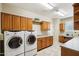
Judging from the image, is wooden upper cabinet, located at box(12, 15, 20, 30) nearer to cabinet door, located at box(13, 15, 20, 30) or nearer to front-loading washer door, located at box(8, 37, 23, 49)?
cabinet door, located at box(13, 15, 20, 30)

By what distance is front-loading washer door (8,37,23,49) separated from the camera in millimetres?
2249

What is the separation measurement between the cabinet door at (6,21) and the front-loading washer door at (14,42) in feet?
1.37

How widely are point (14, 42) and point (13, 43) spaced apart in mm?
35

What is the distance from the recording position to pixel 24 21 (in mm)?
3059

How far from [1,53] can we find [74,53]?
1.53m

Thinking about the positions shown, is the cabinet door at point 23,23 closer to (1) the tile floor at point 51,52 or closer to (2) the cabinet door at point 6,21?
(2) the cabinet door at point 6,21

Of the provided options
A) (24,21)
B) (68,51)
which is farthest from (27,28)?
(68,51)

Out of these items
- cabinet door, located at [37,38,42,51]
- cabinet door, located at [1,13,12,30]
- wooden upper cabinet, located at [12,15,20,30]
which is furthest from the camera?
cabinet door, located at [37,38,42,51]

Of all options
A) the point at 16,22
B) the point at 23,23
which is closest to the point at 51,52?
the point at 23,23

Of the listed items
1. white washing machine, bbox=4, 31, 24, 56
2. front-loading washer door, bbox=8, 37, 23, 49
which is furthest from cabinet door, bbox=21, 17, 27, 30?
front-loading washer door, bbox=8, 37, 23, 49

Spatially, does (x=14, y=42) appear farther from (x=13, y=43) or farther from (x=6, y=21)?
(x=6, y=21)

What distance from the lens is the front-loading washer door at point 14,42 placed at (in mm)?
2249

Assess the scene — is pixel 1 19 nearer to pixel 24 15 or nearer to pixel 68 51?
pixel 24 15

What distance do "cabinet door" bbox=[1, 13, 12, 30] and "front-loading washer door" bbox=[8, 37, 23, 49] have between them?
418 mm
